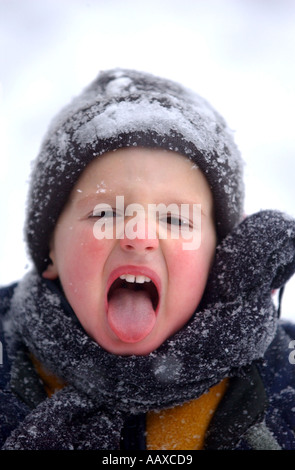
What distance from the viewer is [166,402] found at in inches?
45.7

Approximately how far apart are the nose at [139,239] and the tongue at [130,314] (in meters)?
0.14

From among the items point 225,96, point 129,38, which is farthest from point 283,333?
point 129,38

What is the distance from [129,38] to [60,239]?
5.37ft

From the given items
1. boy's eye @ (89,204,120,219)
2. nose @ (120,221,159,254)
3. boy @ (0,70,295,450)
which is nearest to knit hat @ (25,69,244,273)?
boy @ (0,70,295,450)

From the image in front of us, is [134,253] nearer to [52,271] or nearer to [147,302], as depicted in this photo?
[147,302]

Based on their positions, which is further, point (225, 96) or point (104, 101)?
point (225, 96)

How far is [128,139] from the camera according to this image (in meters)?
1.23

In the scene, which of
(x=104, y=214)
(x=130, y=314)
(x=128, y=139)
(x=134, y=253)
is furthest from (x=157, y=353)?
(x=128, y=139)

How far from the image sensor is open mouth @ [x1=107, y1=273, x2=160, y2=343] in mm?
1174

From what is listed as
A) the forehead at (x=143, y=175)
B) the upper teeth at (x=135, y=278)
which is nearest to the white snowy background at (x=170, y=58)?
the forehead at (x=143, y=175)

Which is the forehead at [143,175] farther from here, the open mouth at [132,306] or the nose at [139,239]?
the open mouth at [132,306]

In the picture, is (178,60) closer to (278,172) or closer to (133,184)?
(278,172)

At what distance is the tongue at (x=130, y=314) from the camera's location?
46.2 inches

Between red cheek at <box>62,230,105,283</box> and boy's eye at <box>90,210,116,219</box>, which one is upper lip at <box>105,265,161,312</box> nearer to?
red cheek at <box>62,230,105,283</box>
